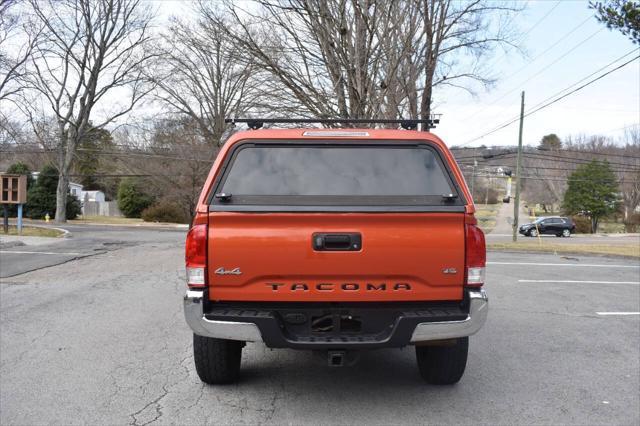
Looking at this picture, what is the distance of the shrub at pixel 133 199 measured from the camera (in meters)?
48.1

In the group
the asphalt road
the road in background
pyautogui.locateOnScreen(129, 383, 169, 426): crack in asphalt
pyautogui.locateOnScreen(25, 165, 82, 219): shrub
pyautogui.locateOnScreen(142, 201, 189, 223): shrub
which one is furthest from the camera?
pyautogui.locateOnScreen(142, 201, 189, 223): shrub

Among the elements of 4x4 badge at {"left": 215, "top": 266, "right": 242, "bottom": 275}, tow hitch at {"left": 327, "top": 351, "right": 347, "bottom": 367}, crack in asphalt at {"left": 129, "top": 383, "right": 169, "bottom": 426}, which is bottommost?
crack in asphalt at {"left": 129, "top": 383, "right": 169, "bottom": 426}

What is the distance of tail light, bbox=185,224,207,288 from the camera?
3463 mm

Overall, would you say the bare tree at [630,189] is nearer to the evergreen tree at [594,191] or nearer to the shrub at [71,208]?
the evergreen tree at [594,191]

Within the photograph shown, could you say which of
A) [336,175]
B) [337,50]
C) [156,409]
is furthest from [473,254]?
[337,50]

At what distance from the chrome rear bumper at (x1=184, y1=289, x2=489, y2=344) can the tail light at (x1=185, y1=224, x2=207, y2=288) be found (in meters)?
0.09

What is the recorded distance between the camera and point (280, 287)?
350 centimetres

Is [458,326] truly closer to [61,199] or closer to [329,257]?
[329,257]

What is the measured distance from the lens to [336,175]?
383 centimetres

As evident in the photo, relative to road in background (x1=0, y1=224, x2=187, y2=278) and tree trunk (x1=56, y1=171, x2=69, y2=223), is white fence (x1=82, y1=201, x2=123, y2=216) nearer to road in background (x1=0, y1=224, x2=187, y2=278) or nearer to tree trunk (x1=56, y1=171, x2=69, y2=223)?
tree trunk (x1=56, y1=171, x2=69, y2=223)

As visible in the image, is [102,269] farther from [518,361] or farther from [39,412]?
[518,361]

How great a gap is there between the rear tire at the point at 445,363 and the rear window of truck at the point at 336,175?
4.09 feet

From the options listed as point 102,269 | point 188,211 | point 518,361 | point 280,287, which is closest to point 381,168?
point 280,287

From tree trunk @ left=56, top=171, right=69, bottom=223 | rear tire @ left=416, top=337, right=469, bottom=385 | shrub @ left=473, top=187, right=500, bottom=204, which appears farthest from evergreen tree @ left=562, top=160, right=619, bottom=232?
rear tire @ left=416, top=337, right=469, bottom=385
